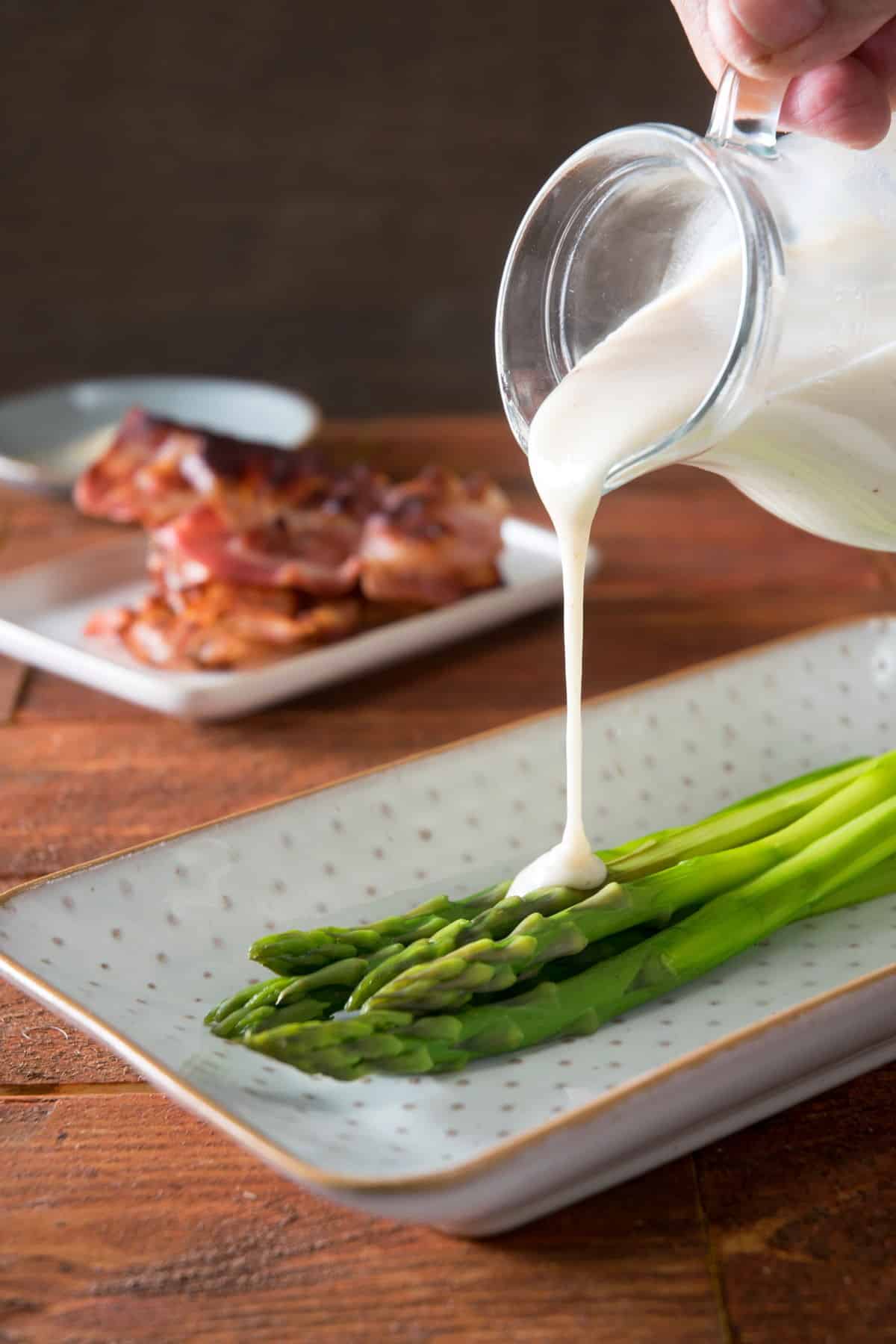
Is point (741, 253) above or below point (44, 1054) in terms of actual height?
above

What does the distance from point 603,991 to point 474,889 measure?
0.88 feet

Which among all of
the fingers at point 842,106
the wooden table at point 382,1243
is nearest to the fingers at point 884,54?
the fingers at point 842,106

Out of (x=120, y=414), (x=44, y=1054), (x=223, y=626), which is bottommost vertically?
(x=120, y=414)

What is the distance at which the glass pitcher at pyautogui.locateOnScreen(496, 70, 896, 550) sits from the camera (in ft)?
3.44

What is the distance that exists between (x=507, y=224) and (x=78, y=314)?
133 cm

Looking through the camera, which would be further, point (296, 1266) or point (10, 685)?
point (10, 685)

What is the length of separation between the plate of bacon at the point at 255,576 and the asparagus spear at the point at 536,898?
2.07ft

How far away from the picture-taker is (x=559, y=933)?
1.12 metres

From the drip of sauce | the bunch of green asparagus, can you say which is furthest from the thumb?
the bunch of green asparagus

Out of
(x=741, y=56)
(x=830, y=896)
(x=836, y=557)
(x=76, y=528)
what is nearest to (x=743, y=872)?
(x=830, y=896)

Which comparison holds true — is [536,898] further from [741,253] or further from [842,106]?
[842,106]

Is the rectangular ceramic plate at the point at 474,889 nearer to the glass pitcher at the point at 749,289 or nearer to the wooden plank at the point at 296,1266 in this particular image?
the wooden plank at the point at 296,1266

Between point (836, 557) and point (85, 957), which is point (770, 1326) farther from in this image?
point (836, 557)

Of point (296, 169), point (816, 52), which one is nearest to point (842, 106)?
point (816, 52)
